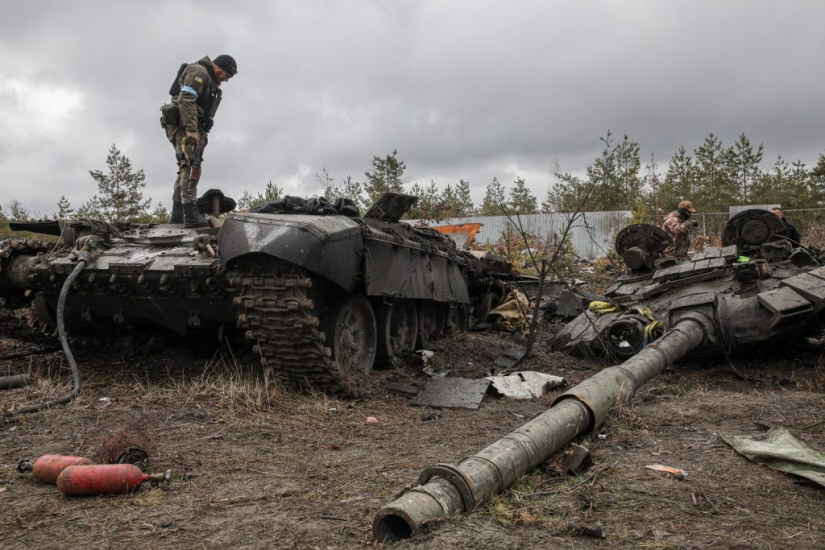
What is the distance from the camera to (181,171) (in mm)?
7785

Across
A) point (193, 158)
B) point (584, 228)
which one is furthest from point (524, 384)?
point (584, 228)

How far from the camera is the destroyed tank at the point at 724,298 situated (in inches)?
309

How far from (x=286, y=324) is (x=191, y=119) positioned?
3.16 meters

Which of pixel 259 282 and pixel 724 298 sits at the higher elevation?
pixel 259 282

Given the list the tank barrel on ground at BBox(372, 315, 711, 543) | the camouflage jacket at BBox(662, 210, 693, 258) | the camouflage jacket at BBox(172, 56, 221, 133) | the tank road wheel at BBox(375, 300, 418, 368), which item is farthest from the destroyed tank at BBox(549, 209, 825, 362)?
the camouflage jacket at BBox(172, 56, 221, 133)

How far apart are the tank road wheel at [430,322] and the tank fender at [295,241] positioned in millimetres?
2931

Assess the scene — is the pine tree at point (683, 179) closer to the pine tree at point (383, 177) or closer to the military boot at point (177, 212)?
the pine tree at point (383, 177)

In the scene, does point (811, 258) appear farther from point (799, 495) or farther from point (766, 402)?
point (799, 495)

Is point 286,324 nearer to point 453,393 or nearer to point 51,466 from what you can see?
point 453,393

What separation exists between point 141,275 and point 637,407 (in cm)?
434

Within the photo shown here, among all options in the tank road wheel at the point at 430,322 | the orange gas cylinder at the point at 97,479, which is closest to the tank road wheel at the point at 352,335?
the tank road wheel at the point at 430,322

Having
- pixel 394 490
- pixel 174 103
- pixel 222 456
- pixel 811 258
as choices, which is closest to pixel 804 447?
pixel 394 490

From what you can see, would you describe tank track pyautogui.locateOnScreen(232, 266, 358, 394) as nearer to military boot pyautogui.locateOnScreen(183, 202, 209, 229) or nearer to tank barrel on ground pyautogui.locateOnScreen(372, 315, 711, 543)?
military boot pyautogui.locateOnScreen(183, 202, 209, 229)

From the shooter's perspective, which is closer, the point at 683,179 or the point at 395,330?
the point at 395,330
